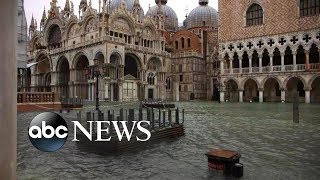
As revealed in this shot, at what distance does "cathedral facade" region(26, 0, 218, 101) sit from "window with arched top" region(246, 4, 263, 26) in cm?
1378

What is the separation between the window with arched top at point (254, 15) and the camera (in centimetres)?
4088

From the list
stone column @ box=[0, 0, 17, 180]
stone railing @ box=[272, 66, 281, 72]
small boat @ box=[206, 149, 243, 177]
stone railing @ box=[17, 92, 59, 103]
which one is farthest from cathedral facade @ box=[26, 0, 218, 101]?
stone column @ box=[0, 0, 17, 180]

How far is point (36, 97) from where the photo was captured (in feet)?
77.6

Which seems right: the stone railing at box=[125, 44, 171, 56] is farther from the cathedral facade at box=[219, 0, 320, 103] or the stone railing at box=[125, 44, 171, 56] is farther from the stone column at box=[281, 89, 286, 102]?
the stone column at box=[281, 89, 286, 102]

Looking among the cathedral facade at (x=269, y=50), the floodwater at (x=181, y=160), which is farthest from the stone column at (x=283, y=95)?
the floodwater at (x=181, y=160)

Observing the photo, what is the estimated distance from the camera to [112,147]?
8625mm

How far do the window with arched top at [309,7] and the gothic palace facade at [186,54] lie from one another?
0.36 ft

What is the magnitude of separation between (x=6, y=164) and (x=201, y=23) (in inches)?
2501

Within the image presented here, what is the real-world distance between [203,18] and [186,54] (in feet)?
43.9

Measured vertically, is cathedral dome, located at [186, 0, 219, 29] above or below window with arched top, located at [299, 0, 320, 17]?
above

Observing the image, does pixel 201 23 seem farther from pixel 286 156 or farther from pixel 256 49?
pixel 286 156

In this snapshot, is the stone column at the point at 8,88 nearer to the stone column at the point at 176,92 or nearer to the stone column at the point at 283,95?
the stone column at the point at 283,95

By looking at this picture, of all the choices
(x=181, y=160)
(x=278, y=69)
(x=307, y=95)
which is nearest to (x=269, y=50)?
(x=278, y=69)

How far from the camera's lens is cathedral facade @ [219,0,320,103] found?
120ft
